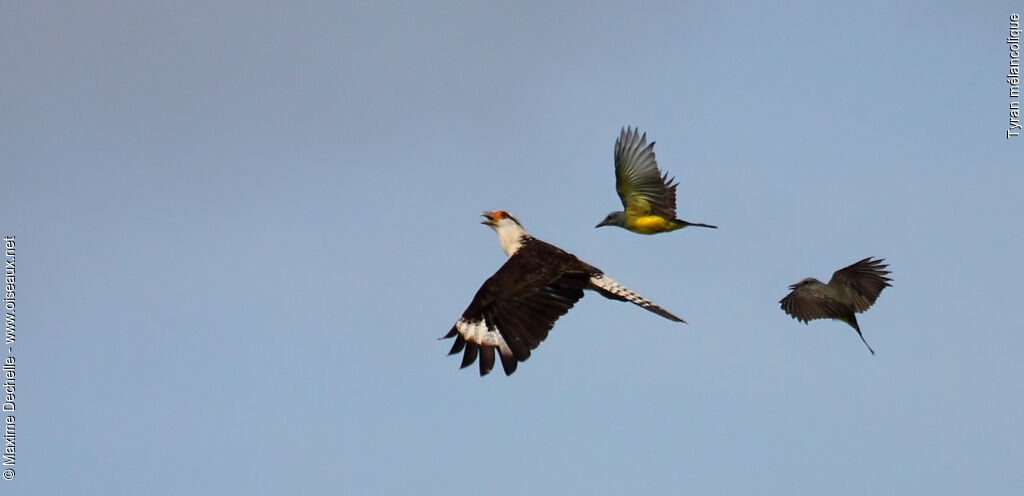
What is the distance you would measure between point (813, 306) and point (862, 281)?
2.80 feet

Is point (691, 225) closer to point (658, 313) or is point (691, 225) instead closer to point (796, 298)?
point (796, 298)

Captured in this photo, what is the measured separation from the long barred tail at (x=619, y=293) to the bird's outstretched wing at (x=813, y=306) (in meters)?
3.59

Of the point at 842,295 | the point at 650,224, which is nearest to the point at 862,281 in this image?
the point at 842,295

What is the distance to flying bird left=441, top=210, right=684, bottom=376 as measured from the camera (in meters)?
18.8

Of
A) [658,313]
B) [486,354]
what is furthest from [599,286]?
[486,354]

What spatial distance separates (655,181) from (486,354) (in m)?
7.19

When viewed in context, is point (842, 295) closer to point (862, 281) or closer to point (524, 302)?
point (862, 281)

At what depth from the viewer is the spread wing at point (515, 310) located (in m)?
18.8

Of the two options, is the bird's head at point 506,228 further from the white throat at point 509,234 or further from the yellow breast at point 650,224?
the yellow breast at point 650,224

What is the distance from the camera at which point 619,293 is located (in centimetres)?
2045

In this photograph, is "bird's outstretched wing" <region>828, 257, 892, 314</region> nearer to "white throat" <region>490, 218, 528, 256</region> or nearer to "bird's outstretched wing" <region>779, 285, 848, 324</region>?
"bird's outstretched wing" <region>779, 285, 848, 324</region>

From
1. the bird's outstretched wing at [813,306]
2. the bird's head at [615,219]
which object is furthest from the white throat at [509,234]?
the bird's outstretched wing at [813,306]

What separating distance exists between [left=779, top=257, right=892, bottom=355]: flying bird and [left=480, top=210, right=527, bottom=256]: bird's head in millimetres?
4483

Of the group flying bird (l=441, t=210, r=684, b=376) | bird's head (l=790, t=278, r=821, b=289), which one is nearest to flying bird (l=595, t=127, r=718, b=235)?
bird's head (l=790, t=278, r=821, b=289)
